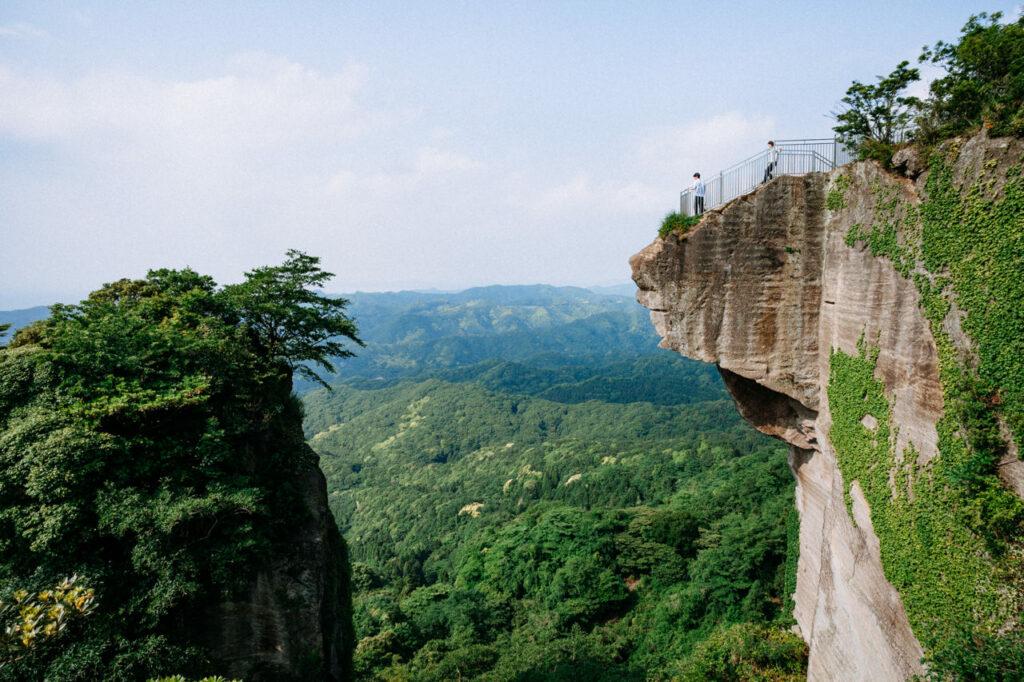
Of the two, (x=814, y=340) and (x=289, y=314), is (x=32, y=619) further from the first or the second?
(x=814, y=340)

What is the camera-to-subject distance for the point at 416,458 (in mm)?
125062

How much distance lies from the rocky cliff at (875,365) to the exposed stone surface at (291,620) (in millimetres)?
12742

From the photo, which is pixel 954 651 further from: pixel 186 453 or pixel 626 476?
pixel 626 476

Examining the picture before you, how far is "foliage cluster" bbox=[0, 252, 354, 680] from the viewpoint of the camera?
10.1m

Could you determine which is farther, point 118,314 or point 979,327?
point 118,314

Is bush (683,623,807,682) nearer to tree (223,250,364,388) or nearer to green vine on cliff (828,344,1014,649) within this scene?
green vine on cliff (828,344,1014,649)

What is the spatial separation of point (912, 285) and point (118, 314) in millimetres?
20527

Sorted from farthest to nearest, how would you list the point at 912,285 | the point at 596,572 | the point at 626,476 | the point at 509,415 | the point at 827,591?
the point at 509,415 < the point at 626,476 < the point at 596,572 < the point at 827,591 < the point at 912,285

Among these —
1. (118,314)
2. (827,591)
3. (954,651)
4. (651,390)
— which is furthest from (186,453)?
(651,390)

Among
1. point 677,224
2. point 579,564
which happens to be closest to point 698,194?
point 677,224

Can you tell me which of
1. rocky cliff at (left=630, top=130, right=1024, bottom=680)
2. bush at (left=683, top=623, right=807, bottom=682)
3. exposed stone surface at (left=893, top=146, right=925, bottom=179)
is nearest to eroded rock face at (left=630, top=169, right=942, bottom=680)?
rocky cliff at (left=630, top=130, right=1024, bottom=680)

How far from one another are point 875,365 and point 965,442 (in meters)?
2.80

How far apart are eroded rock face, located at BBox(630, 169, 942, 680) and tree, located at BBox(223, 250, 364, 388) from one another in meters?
11.2

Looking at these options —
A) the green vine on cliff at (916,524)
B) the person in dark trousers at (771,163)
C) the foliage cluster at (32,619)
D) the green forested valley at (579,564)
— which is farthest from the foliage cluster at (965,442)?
the foliage cluster at (32,619)
